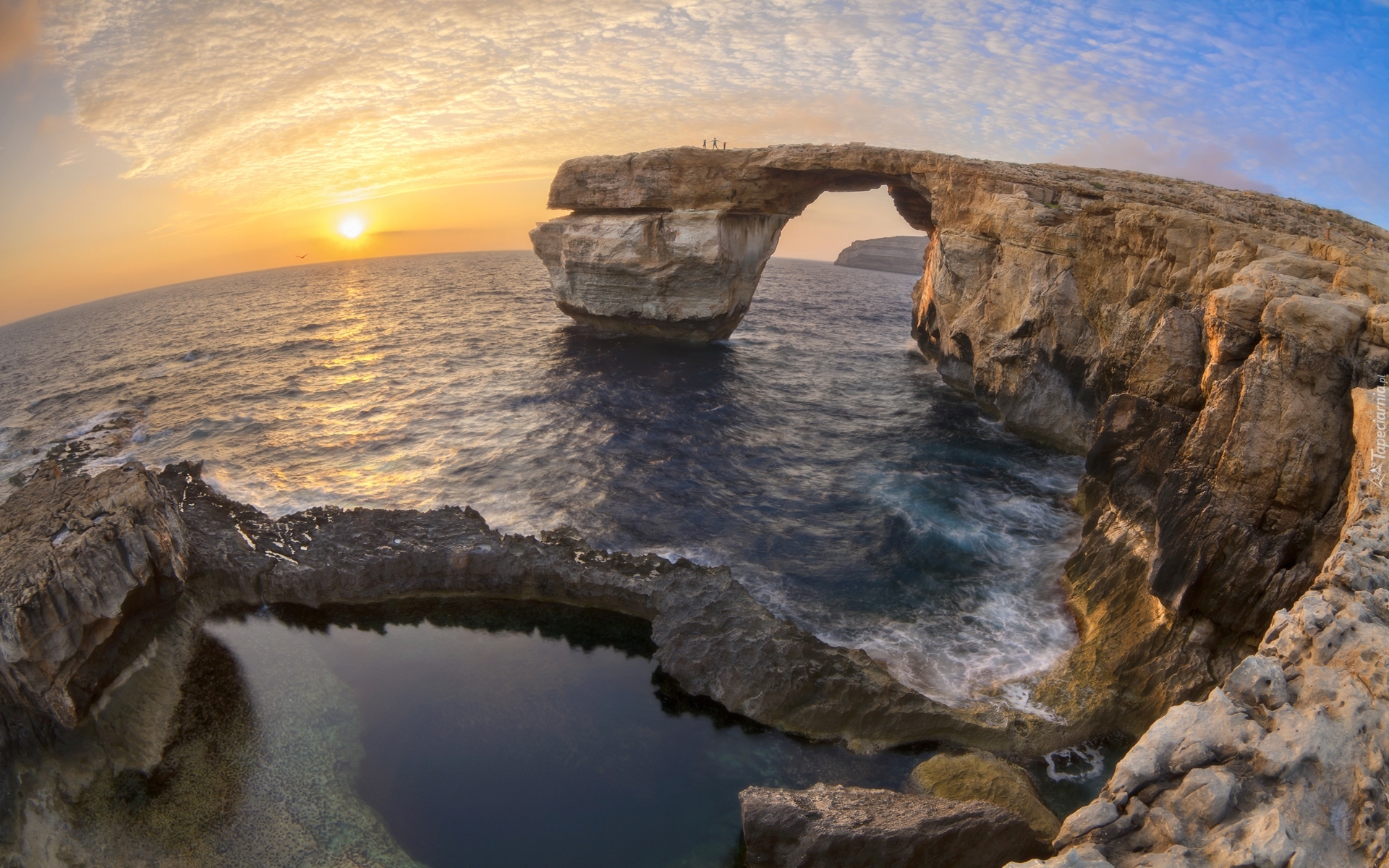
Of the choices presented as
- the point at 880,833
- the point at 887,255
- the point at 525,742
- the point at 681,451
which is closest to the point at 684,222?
the point at 681,451

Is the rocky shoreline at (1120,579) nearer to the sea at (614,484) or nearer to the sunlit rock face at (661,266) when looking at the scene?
the sea at (614,484)

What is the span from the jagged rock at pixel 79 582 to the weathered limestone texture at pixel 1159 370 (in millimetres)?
16499

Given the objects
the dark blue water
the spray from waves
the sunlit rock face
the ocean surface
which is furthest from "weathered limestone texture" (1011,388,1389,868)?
the sunlit rock face

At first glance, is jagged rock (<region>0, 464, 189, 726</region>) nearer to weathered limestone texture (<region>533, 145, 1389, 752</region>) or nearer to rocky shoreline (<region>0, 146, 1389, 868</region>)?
rocky shoreline (<region>0, 146, 1389, 868</region>)

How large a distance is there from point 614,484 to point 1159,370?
14.9 metres

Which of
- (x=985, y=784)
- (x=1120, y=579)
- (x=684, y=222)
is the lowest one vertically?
(x=985, y=784)

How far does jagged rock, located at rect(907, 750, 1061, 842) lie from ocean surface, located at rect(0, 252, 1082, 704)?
159cm

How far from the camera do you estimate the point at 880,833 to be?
29.2ft

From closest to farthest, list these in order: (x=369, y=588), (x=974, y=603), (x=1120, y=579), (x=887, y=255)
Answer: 1. (x=1120, y=579)
2. (x=974, y=603)
3. (x=369, y=588)
4. (x=887, y=255)

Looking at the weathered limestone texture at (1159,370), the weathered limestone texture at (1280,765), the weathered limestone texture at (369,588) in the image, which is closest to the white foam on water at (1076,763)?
the weathered limestone texture at (1159,370)

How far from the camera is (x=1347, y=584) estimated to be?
7.30m

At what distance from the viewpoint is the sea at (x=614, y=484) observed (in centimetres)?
1210

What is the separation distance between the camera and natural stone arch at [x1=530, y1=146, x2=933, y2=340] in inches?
1298

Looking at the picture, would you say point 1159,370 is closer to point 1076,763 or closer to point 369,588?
point 1076,763
